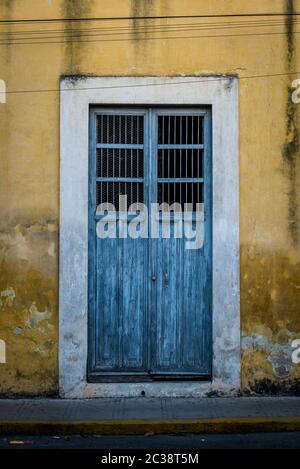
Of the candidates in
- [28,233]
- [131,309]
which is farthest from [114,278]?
[28,233]

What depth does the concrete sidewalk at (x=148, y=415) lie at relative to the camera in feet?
27.5

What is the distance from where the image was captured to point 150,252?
31.7ft

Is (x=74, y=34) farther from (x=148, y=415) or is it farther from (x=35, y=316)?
(x=148, y=415)

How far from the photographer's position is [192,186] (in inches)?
382

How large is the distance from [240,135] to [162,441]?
3537mm

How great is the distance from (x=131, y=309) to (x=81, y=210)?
1.24m

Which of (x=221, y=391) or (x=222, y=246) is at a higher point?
(x=222, y=246)

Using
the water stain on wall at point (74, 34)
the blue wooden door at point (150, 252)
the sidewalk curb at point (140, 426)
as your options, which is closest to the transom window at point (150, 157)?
the blue wooden door at point (150, 252)

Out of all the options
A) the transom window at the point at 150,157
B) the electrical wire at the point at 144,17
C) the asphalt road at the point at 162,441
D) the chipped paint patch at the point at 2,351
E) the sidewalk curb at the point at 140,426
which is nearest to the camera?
the asphalt road at the point at 162,441

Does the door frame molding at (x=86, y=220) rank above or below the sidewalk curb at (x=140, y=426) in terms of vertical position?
above

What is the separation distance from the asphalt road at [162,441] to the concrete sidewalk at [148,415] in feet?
0.36

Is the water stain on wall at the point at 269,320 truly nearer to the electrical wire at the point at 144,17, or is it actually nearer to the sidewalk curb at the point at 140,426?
the sidewalk curb at the point at 140,426

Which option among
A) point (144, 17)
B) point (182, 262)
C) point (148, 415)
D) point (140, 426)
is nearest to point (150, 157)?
point (182, 262)
